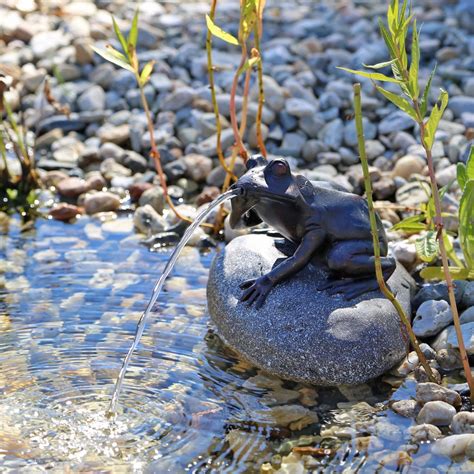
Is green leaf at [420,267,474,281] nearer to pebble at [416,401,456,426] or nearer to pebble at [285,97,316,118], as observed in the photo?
pebble at [416,401,456,426]

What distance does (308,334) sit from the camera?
3.96m

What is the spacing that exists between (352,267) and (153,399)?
1.06m

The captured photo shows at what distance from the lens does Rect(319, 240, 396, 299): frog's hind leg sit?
13.5ft

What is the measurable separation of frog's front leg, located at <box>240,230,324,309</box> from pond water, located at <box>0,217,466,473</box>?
0.33 meters

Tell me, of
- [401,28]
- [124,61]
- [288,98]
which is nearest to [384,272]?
Answer: [401,28]

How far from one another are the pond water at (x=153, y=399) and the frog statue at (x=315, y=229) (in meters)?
0.46

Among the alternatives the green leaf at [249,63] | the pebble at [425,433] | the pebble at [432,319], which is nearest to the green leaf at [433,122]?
the pebble at [425,433]

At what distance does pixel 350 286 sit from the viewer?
4.14 metres

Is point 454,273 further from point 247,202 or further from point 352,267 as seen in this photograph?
point 247,202

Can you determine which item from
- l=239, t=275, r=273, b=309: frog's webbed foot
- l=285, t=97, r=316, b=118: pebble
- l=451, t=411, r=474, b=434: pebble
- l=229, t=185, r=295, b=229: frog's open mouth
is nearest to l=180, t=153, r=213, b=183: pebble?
l=285, t=97, r=316, b=118: pebble

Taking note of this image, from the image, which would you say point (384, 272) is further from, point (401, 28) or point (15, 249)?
point (15, 249)

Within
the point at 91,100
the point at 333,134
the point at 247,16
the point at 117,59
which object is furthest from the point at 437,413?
the point at 91,100

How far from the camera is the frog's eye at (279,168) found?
157 inches

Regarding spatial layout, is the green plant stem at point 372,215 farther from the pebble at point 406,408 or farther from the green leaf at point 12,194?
the green leaf at point 12,194
